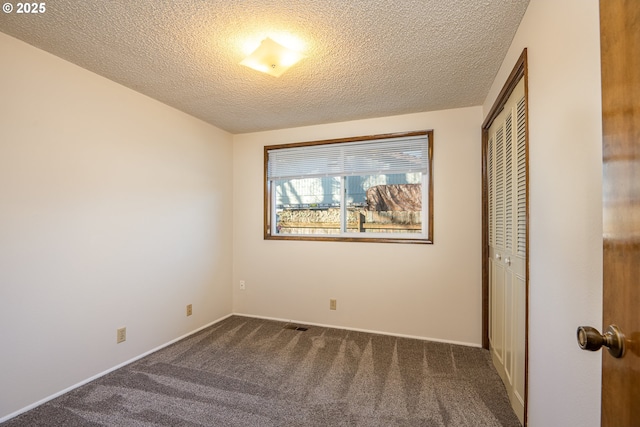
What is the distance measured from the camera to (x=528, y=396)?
58.9 inches

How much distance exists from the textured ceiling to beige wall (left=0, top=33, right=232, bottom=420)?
298 millimetres

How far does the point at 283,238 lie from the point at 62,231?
206 cm

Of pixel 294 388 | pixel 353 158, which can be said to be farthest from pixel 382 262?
pixel 294 388

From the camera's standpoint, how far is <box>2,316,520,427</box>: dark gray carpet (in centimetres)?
174

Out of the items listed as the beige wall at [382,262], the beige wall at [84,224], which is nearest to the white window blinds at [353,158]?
the beige wall at [382,262]

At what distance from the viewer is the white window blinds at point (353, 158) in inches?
118

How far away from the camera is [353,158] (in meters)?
3.24

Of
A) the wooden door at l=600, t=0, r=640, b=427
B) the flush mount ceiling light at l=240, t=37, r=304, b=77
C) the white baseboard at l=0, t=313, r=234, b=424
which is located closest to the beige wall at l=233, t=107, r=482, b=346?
the white baseboard at l=0, t=313, r=234, b=424

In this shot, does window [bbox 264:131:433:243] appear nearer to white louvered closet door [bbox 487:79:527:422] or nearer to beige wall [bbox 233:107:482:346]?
beige wall [bbox 233:107:482:346]

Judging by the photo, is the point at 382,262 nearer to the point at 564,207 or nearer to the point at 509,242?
the point at 509,242

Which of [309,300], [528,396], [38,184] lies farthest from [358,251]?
[38,184]

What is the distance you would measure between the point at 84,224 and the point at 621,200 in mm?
2892

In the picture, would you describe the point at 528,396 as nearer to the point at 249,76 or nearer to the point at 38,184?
the point at 249,76

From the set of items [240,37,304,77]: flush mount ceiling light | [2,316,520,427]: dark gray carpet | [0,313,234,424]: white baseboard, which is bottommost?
[2,316,520,427]: dark gray carpet
